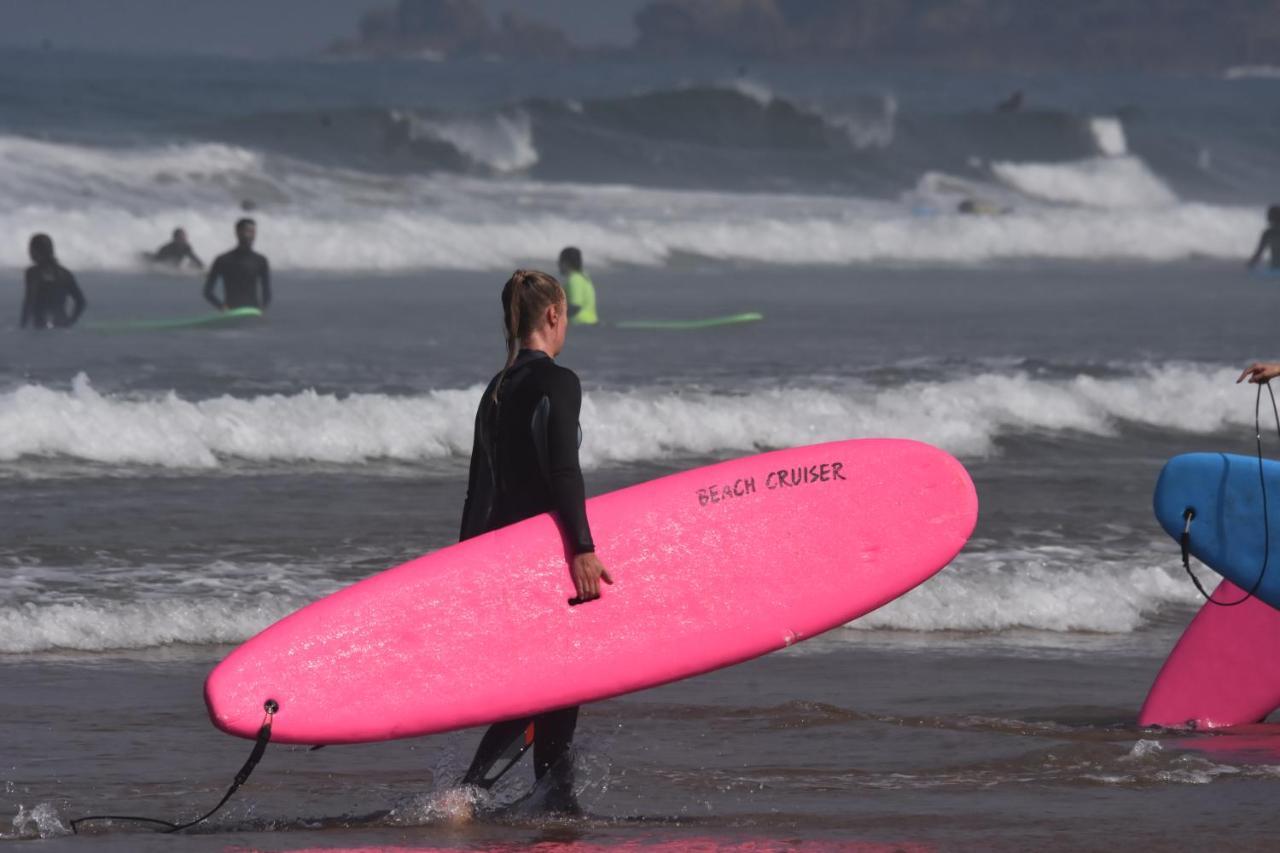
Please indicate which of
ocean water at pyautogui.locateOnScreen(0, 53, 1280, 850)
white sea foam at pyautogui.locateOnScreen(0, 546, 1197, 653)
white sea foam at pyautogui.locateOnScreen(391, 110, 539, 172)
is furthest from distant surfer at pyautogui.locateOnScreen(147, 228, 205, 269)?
white sea foam at pyautogui.locateOnScreen(391, 110, 539, 172)

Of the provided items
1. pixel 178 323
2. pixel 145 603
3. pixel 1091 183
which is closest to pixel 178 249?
pixel 178 323

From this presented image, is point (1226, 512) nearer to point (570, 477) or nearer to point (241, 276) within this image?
point (570, 477)

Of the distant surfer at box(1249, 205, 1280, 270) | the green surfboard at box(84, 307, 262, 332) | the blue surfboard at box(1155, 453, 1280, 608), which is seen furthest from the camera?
the distant surfer at box(1249, 205, 1280, 270)

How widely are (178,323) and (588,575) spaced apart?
11791mm

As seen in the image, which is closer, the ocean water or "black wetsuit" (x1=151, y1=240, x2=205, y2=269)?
the ocean water

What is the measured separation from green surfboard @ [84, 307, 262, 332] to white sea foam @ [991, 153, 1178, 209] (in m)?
30.2

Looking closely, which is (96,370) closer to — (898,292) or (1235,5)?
(898,292)

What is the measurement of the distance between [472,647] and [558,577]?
0.87 ft

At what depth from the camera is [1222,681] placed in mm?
5289

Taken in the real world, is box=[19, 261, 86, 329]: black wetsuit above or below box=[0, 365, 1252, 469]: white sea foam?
above

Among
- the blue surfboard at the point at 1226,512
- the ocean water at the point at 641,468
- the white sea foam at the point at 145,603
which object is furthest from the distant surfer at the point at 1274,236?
the blue surfboard at the point at 1226,512

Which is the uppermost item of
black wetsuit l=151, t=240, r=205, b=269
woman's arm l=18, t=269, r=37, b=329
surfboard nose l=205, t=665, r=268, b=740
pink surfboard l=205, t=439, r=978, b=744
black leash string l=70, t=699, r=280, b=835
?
black wetsuit l=151, t=240, r=205, b=269

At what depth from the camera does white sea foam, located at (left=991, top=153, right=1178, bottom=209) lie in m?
43.6

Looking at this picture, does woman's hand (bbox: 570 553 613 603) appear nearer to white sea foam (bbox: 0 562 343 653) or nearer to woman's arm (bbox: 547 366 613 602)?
woman's arm (bbox: 547 366 613 602)
